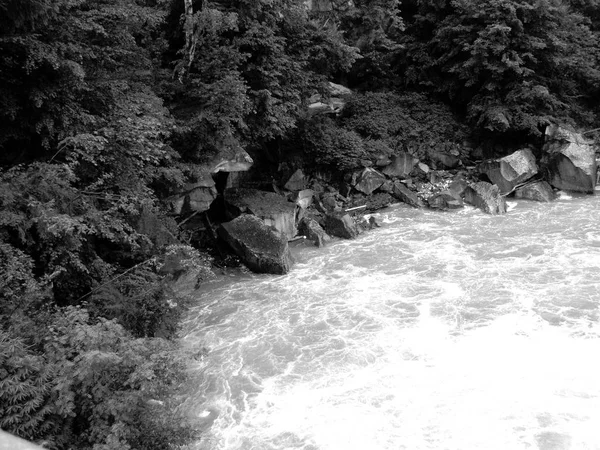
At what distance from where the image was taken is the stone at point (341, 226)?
1617 centimetres

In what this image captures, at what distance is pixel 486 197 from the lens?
59.0ft

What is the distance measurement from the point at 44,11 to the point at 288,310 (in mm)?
7815

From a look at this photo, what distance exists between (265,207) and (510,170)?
Answer: 1032 cm

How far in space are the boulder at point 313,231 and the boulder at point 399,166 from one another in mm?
5040

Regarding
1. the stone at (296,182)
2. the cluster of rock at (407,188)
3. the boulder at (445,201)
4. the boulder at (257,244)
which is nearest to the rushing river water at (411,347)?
the boulder at (257,244)

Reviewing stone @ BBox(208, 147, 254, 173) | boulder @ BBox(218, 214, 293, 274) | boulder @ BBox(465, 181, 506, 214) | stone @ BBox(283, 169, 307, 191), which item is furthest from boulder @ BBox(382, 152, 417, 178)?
boulder @ BBox(218, 214, 293, 274)

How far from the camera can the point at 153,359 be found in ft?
20.8

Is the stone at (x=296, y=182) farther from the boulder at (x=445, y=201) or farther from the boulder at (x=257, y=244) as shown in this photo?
the boulder at (x=445, y=201)

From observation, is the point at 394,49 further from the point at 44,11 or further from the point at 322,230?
the point at 44,11

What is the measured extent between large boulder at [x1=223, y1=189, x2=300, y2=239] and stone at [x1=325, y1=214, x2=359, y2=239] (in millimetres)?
1224

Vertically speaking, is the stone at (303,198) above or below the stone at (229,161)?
below

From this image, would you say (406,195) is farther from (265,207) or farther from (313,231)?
(265,207)

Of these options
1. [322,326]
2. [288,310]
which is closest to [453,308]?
[322,326]

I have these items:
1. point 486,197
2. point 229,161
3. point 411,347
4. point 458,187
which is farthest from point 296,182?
point 411,347
